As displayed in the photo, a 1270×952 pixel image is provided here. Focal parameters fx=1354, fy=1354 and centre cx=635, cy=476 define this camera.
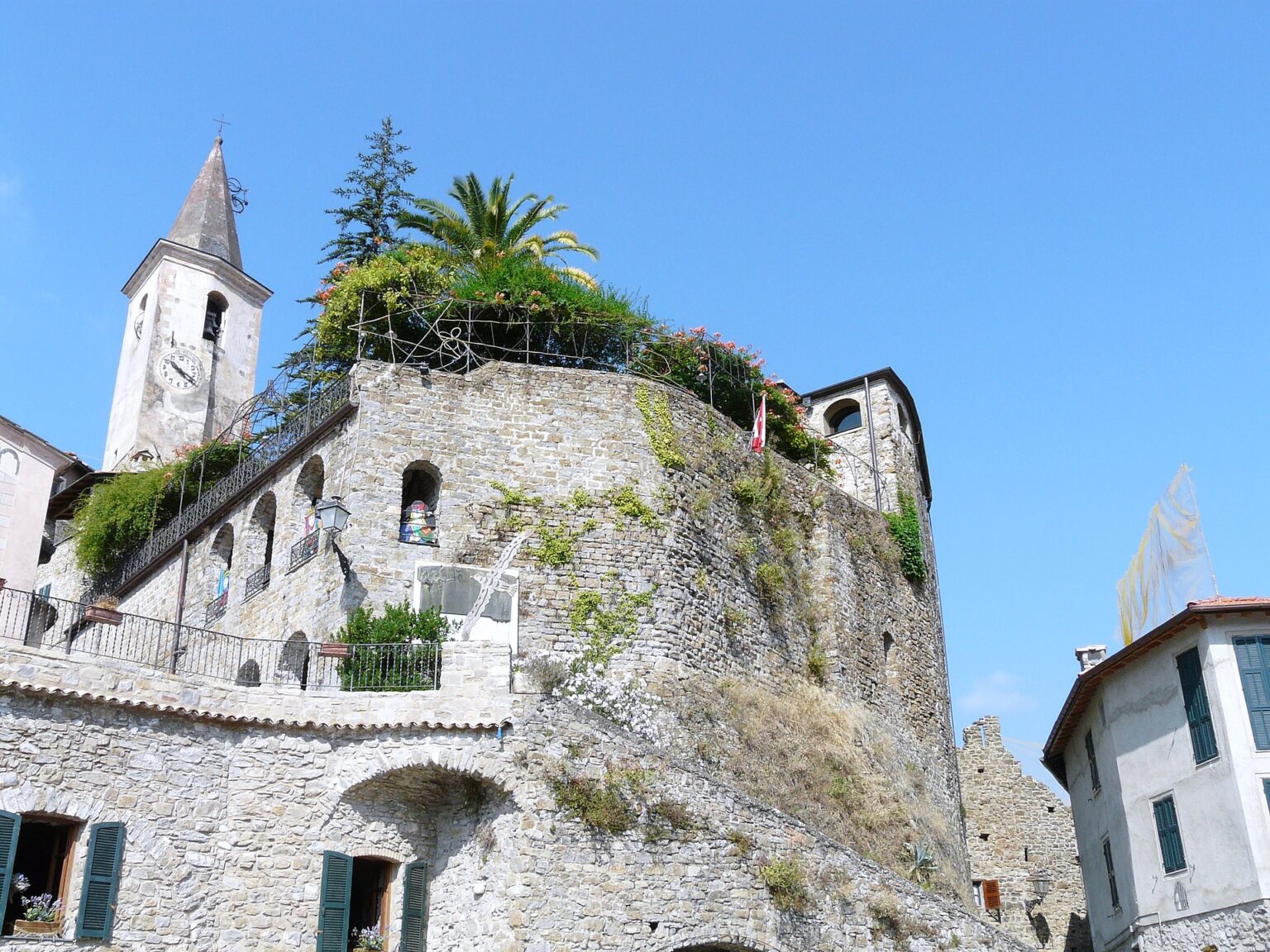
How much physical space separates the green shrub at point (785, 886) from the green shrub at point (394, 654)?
5.15 m

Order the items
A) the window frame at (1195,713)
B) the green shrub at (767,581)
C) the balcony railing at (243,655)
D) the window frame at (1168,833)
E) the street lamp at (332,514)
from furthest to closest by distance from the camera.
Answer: the green shrub at (767,581) → the street lamp at (332,514) → the window frame at (1168,833) → the window frame at (1195,713) → the balcony railing at (243,655)

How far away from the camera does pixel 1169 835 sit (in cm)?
2045

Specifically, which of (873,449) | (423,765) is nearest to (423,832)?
(423,765)

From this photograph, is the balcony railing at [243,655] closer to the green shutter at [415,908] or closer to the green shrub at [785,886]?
the green shutter at [415,908]

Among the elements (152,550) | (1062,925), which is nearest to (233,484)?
(152,550)

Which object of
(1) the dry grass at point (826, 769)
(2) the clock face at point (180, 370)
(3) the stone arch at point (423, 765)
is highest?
(2) the clock face at point (180, 370)

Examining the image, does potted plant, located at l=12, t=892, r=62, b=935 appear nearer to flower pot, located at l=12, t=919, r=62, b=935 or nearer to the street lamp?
flower pot, located at l=12, t=919, r=62, b=935

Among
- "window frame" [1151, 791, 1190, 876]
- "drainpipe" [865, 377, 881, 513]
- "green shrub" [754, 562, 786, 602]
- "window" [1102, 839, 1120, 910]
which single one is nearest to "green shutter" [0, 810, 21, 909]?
"green shrub" [754, 562, 786, 602]

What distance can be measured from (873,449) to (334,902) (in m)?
20.2

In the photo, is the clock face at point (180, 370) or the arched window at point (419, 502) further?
the clock face at point (180, 370)

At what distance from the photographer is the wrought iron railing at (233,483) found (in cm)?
2522

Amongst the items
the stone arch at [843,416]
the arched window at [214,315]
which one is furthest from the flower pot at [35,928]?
the arched window at [214,315]

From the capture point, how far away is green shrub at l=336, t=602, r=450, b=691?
18.9 metres

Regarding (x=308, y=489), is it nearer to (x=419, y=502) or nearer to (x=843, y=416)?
(x=419, y=502)
